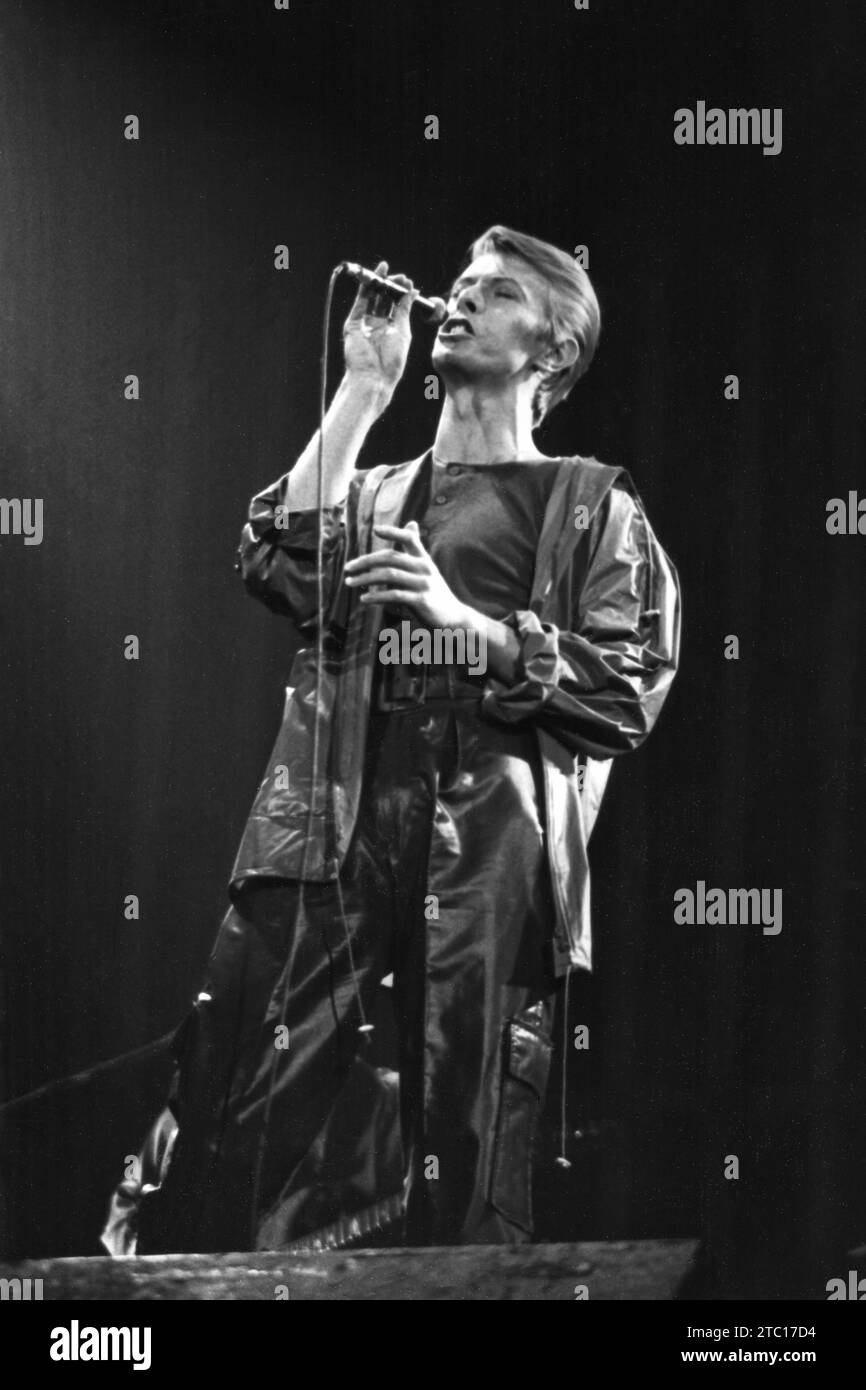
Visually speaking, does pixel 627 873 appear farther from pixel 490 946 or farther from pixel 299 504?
pixel 299 504

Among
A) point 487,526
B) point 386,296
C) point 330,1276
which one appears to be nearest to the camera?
point 330,1276

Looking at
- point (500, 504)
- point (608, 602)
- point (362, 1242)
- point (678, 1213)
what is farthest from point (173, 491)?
point (678, 1213)

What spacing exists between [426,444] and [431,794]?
72 cm

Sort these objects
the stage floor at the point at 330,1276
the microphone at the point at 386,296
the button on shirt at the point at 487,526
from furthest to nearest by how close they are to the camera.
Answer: the microphone at the point at 386,296 < the button on shirt at the point at 487,526 < the stage floor at the point at 330,1276

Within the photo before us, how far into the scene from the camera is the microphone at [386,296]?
11.8 feet

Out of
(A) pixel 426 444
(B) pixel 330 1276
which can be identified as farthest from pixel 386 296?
(B) pixel 330 1276

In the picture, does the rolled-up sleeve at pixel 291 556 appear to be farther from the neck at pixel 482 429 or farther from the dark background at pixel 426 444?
the neck at pixel 482 429

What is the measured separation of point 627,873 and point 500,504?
779 mm

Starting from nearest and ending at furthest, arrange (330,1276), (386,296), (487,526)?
(330,1276)
(487,526)
(386,296)

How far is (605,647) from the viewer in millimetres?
3482

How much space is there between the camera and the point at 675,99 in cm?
372

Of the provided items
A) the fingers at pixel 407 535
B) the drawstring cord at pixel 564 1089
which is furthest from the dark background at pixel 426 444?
the fingers at pixel 407 535

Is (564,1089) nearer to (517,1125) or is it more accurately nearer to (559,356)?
(517,1125)
